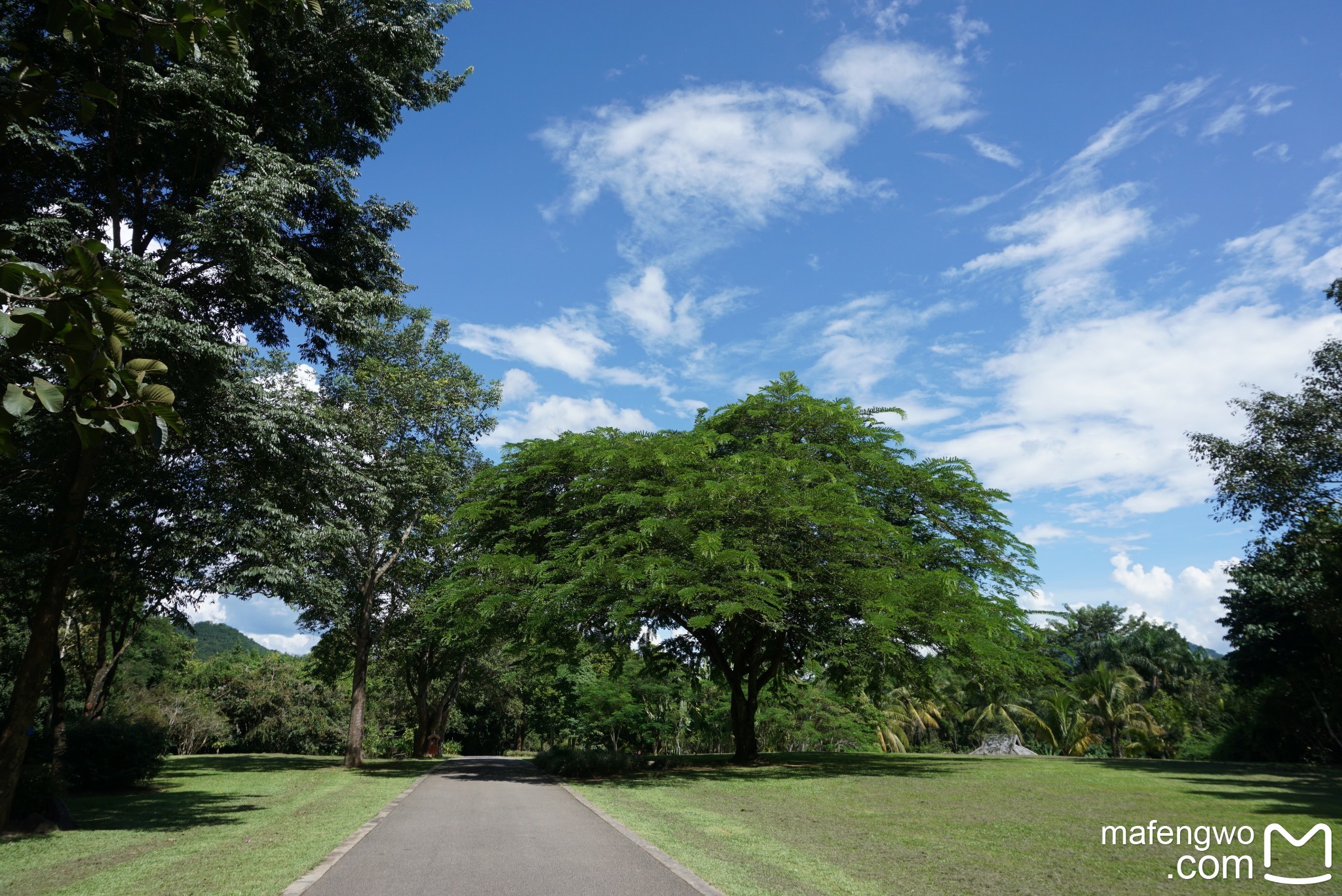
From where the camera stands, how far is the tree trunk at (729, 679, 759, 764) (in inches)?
909

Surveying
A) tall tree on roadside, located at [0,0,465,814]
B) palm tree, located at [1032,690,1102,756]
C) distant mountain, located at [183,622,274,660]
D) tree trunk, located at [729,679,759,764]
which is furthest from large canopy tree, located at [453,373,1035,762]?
distant mountain, located at [183,622,274,660]

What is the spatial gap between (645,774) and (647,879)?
1430 cm

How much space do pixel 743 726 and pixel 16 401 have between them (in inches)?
948

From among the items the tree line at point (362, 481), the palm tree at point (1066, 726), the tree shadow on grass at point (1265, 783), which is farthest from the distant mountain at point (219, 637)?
the tree shadow on grass at point (1265, 783)

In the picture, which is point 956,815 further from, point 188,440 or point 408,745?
point 408,745

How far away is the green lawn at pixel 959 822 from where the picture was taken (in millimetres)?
7332

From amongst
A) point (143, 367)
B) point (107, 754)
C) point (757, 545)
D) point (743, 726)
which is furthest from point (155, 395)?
point (743, 726)

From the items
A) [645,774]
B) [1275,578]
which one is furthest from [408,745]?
[1275,578]

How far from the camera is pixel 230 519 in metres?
13.5

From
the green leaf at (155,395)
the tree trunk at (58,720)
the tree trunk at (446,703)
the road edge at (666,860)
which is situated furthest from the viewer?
the tree trunk at (446,703)

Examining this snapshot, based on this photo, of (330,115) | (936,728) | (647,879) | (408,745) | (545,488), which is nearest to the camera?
(647,879)

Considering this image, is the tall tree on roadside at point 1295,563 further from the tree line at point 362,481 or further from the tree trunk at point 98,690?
the tree trunk at point 98,690
